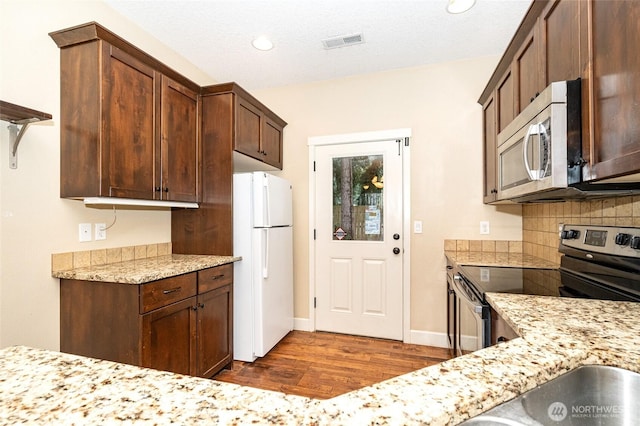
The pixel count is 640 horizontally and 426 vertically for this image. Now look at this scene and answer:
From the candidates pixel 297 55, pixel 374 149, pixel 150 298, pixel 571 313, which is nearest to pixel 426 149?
pixel 374 149

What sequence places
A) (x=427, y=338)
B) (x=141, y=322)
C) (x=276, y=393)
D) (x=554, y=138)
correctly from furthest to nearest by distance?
(x=427, y=338)
(x=141, y=322)
(x=554, y=138)
(x=276, y=393)

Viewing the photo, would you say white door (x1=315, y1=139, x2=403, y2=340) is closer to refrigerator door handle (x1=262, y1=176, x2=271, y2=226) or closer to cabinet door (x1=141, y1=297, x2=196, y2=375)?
refrigerator door handle (x1=262, y1=176, x2=271, y2=226)

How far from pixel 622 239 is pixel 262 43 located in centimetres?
269

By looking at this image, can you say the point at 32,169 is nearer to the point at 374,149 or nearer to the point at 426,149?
the point at 374,149

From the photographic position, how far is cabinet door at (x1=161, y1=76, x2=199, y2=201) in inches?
87.7

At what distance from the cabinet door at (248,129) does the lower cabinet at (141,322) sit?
3.71 ft

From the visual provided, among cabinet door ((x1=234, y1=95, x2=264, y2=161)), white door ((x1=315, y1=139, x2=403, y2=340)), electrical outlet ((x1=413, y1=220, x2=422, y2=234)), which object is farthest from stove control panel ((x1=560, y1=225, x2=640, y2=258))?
cabinet door ((x1=234, y1=95, x2=264, y2=161))

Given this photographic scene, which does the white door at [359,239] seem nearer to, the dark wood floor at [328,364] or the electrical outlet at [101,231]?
the dark wood floor at [328,364]

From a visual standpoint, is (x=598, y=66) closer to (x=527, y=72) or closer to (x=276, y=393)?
(x=527, y=72)

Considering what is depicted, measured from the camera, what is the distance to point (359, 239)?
319 cm

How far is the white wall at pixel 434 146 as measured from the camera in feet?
9.49

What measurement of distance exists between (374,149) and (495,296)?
6.94 ft

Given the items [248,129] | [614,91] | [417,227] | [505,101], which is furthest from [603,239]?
[248,129]

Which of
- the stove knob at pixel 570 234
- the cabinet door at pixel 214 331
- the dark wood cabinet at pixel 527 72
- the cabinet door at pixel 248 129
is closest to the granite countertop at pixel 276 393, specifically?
the stove knob at pixel 570 234
